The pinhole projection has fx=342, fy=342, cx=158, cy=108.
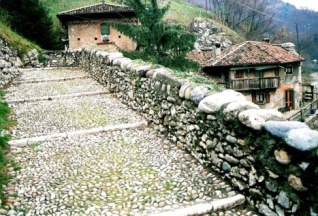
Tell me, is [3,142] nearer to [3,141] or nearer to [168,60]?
[3,141]

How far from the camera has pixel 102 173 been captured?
4.93 metres

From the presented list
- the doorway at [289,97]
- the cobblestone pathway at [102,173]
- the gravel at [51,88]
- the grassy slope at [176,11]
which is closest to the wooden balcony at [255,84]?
the doorway at [289,97]

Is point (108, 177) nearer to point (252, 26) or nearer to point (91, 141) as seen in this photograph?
point (91, 141)

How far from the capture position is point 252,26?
199 feet

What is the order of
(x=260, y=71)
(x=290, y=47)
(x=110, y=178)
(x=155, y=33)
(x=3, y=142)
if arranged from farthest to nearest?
(x=290, y=47), (x=260, y=71), (x=155, y=33), (x=3, y=142), (x=110, y=178)

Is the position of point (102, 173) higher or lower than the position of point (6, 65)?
lower

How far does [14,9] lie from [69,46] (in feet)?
20.0

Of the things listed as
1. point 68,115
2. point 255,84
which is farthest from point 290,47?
point 68,115

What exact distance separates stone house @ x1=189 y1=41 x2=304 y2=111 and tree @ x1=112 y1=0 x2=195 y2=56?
48.5ft

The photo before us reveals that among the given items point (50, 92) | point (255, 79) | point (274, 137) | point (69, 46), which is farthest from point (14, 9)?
point (274, 137)

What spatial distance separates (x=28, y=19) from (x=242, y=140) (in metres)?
25.5

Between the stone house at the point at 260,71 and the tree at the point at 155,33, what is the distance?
48.5 feet

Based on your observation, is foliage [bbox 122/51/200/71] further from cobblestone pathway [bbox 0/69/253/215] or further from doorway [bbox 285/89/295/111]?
doorway [bbox 285/89/295/111]

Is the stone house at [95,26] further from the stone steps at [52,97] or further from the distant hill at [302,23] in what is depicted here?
the distant hill at [302,23]
